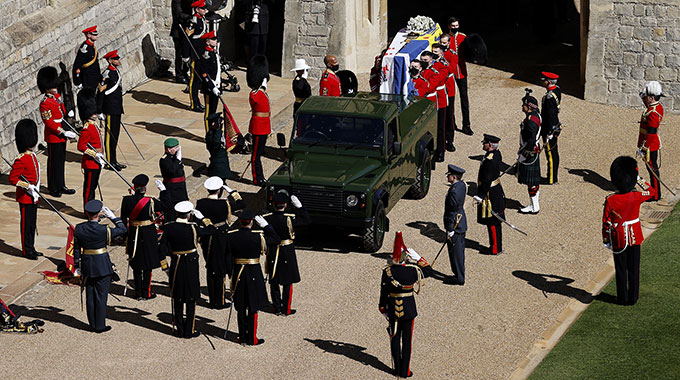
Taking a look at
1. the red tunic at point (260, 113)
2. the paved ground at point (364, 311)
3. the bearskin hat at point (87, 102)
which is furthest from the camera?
the bearskin hat at point (87, 102)

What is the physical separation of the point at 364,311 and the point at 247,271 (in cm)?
184

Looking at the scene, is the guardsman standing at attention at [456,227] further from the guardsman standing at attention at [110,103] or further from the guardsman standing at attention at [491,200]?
the guardsman standing at attention at [110,103]

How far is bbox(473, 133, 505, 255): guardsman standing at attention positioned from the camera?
678 inches

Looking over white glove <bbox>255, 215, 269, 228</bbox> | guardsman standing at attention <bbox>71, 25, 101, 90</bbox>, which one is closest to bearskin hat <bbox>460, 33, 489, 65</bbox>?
guardsman standing at attention <bbox>71, 25, 101, 90</bbox>

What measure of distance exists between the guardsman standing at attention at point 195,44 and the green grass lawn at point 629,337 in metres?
9.95

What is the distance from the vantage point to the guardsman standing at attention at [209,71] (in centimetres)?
2212

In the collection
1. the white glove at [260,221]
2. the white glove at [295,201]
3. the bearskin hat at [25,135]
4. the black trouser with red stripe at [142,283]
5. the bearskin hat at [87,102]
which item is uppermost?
the bearskin hat at [25,135]

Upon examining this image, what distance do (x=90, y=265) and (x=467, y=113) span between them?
9405mm

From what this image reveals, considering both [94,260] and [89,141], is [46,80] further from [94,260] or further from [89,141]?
[94,260]

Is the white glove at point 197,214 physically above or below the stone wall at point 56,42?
below

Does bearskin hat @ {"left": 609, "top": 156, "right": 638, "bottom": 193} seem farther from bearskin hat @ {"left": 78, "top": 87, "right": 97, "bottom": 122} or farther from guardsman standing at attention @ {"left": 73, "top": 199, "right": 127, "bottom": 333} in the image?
bearskin hat @ {"left": 78, "top": 87, "right": 97, "bottom": 122}

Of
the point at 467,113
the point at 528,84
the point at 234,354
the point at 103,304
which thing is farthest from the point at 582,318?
the point at 528,84

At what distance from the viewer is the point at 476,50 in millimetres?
26266

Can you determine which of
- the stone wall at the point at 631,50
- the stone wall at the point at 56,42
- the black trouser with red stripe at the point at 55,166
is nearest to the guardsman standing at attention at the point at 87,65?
the stone wall at the point at 56,42
